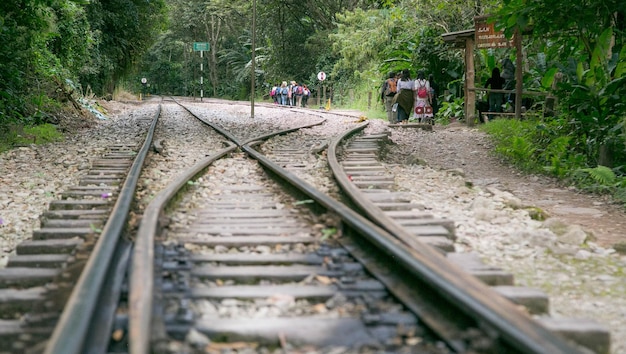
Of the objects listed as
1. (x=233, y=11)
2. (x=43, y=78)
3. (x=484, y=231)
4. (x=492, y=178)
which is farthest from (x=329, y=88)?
(x=484, y=231)

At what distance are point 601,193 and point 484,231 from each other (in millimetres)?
3210

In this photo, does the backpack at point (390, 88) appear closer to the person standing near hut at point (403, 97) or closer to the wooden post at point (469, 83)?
the person standing near hut at point (403, 97)

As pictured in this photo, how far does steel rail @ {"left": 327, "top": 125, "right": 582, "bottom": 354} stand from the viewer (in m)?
2.29

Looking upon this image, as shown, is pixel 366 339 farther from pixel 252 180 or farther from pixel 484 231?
pixel 252 180

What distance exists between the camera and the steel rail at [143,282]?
237 cm

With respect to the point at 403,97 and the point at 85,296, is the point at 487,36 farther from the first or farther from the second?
the point at 85,296

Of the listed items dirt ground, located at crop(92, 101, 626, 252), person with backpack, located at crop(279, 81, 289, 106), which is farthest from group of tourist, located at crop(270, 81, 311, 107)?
dirt ground, located at crop(92, 101, 626, 252)

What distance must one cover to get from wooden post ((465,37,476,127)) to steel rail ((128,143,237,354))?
40.5ft

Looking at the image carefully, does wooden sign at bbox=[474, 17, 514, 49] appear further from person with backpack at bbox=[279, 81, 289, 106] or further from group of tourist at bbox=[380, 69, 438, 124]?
person with backpack at bbox=[279, 81, 289, 106]

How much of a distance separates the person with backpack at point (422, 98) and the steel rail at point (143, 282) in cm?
1189

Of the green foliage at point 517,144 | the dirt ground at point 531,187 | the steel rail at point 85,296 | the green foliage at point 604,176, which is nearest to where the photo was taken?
the steel rail at point 85,296

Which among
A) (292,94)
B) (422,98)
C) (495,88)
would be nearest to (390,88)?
(422,98)

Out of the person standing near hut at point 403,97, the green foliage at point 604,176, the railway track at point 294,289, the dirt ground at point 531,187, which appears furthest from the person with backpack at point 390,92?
the railway track at point 294,289

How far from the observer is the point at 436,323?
2730mm
